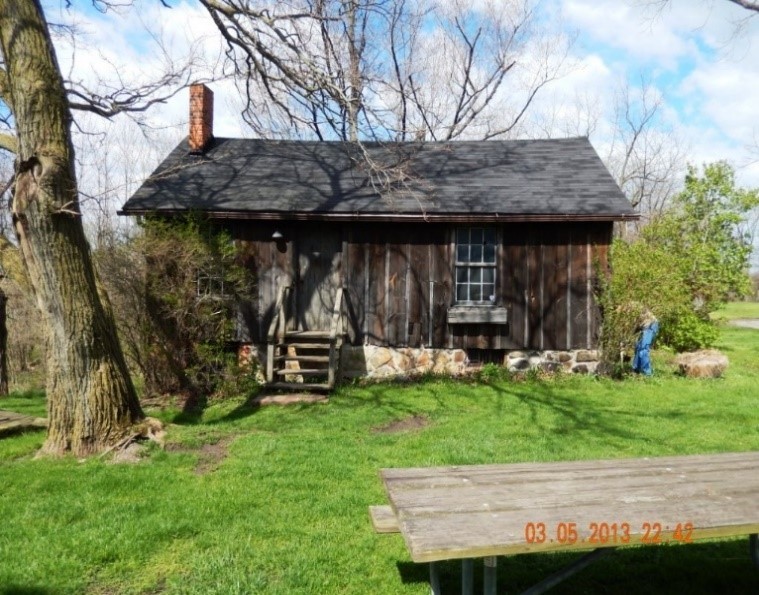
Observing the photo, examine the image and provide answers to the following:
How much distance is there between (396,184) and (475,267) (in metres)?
2.26

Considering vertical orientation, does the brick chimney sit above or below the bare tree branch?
above

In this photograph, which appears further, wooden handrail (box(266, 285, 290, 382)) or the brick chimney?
the brick chimney

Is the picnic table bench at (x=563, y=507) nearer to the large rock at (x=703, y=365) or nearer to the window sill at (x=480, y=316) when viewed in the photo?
the window sill at (x=480, y=316)

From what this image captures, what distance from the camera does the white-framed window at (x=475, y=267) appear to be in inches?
441

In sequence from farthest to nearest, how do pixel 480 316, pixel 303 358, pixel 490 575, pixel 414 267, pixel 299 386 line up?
pixel 414 267 → pixel 480 316 → pixel 303 358 → pixel 299 386 → pixel 490 575

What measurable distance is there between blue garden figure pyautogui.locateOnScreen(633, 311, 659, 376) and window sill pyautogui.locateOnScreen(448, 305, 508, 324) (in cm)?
245

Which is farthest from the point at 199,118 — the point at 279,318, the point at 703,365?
the point at 703,365

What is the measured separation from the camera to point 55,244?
6.29 meters

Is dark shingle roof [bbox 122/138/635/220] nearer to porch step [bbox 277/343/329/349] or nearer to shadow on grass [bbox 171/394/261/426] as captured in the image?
porch step [bbox 277/343/329/349]

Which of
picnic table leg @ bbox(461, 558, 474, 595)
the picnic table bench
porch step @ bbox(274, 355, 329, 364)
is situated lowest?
picnic table leg @ bbox(461, 558, 474, 595)

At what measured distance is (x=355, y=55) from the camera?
22.5m

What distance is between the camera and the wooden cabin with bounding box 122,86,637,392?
35.7 ft

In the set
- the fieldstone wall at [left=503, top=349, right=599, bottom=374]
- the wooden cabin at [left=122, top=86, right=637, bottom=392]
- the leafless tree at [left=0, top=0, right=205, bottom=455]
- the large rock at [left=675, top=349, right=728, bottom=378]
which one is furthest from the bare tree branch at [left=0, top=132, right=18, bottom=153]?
the large rock at [left=675, top=349, right=728, bottom=378]

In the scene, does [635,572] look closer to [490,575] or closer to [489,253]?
[490,575]
